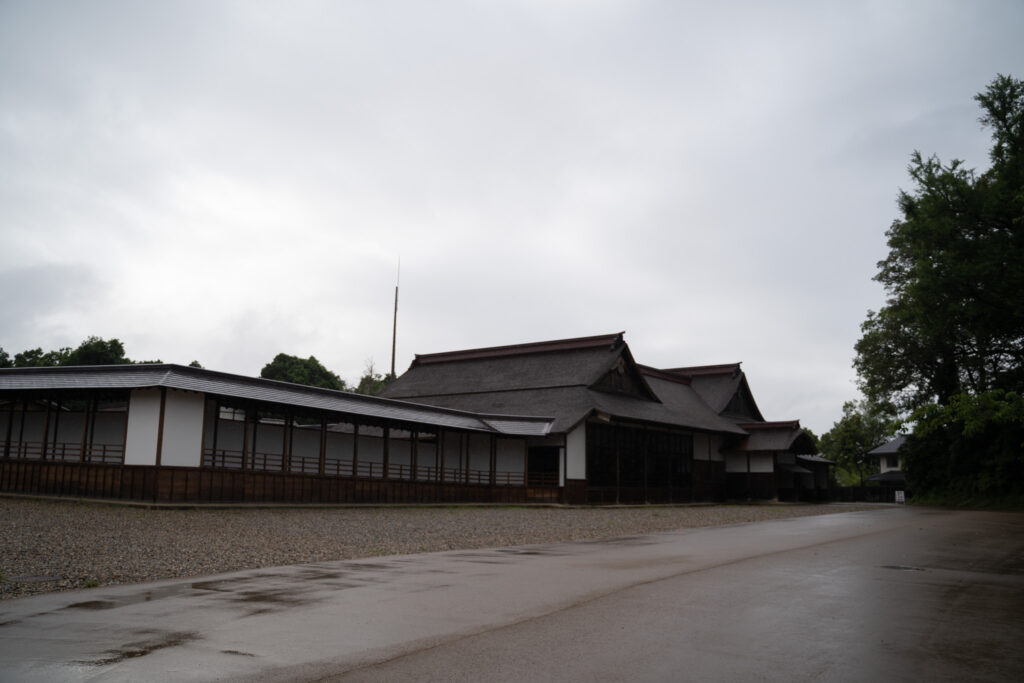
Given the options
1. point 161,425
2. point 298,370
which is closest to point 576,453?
point 161,425

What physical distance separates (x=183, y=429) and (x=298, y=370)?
1491 inches

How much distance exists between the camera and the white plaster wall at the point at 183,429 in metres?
20.8

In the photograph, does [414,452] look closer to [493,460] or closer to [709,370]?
[493,460]

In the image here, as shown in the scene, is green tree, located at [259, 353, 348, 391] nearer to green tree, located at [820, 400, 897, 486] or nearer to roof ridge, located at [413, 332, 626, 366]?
roof ridge, located at [413, 332, 626, 366]

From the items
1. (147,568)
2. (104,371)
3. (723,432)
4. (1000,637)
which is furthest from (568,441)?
(1000,637)

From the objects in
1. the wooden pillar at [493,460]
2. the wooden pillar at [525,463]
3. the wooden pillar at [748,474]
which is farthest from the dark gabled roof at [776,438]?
the wooden pillar at [493,460]

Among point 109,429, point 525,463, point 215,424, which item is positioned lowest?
point 525,463

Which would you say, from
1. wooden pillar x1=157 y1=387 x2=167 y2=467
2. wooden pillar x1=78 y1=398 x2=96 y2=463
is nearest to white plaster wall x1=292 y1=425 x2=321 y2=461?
wooden pillar x1=78 y1=398 x2=96 y2=463

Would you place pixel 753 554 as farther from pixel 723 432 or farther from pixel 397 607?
pixel 723 432

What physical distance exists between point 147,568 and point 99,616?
10.9 feet

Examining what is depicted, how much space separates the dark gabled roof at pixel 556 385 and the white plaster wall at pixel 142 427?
16.1 metres

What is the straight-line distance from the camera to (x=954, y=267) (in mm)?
26078

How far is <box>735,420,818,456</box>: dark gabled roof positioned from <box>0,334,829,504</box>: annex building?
0.39 ft

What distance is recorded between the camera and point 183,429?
21.2 meters
